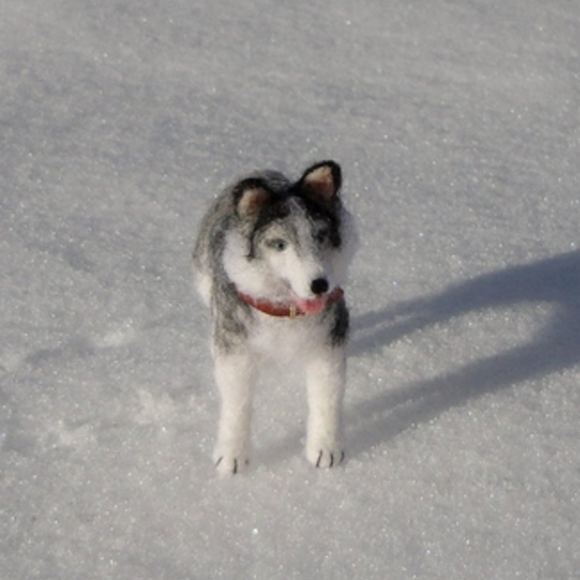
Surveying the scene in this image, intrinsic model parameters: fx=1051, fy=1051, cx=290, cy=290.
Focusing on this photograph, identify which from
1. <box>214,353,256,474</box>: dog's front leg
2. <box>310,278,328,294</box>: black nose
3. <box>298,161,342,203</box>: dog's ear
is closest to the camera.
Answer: <box>310,278,328,294</box>: black nose

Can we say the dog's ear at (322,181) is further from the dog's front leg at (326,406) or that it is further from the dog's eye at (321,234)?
the dog's front leg at (326,406)

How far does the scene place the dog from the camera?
2.54 metres

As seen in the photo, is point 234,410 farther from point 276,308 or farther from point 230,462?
point 276,308

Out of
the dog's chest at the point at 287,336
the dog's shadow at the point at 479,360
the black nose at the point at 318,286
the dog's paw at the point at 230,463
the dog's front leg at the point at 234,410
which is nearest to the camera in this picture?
the black nose at the point at 318,286

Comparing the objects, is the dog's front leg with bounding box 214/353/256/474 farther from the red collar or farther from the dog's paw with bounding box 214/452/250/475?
the red collar

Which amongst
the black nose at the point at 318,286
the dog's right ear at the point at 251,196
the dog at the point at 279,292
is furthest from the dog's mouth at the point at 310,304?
the dog's right ear at the point at 251,196

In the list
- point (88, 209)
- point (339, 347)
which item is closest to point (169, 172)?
point (88, 209)

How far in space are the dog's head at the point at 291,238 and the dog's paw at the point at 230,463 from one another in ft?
2.00

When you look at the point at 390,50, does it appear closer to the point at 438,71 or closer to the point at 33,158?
the point at 438,71

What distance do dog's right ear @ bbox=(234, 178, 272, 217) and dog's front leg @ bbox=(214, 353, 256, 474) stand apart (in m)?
0.42

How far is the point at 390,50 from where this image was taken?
16.5ft

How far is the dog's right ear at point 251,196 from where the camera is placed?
257cm

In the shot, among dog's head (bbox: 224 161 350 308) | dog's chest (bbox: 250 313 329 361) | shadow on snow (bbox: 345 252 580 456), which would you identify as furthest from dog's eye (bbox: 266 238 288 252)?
shadow on snow (bbox: 345 252 580 456)

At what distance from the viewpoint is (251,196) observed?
8.47 feet
